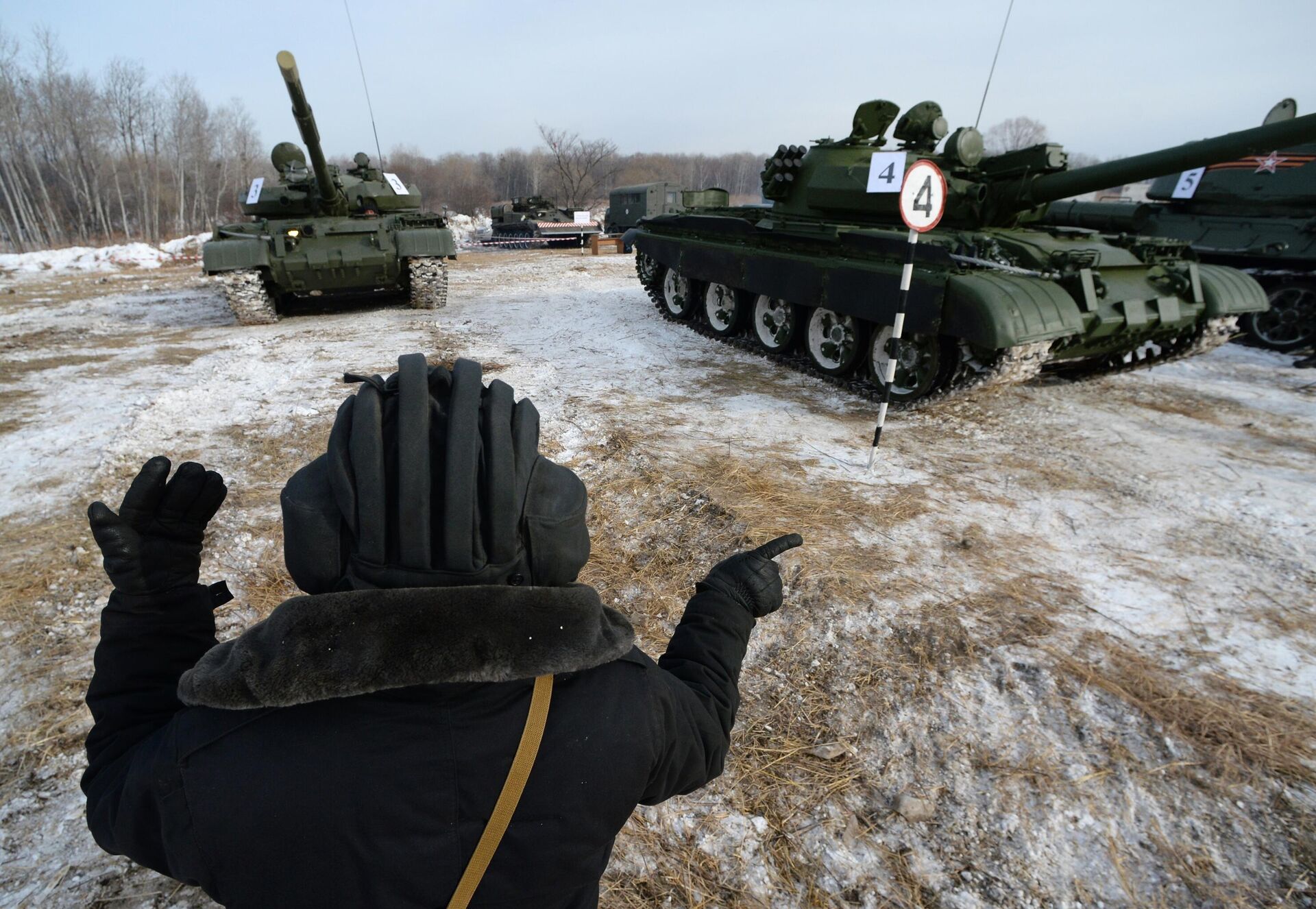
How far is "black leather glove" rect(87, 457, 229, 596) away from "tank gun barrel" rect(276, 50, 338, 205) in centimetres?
901

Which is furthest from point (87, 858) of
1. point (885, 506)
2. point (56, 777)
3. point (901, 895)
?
point (885, 506)

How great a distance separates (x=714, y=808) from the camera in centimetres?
262

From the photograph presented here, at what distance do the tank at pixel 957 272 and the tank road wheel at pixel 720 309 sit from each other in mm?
63

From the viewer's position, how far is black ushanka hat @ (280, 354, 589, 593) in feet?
3.55

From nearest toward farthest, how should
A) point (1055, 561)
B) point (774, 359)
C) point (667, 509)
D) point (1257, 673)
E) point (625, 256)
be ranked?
point (1257, 673) < point (1055, 561) < point (667, 509) < point (774, 359) < point (625, 256)

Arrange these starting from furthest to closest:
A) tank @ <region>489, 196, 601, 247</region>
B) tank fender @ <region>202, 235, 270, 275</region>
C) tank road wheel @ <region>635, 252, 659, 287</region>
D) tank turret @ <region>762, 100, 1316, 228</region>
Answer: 1. tank @ <region>489, 196, 601, 247</region>
2. tank road wheel @ <region>635, 252, 659, 287</region>
3. tank fender @ <region>202, 235, 270, 275</region>
4. tank turret @ <region>762, 100, 1316, 228</region>

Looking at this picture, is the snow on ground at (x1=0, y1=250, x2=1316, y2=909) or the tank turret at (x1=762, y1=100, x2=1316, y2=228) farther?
the tank turret at (x1=762, y1=100, x2=1316, y2=228)

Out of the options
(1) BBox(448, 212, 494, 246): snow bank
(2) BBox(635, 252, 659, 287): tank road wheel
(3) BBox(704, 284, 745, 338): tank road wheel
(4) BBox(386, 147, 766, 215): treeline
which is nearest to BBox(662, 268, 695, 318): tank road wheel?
(2) BBox(635, 252, 659, 287): tank road wheel

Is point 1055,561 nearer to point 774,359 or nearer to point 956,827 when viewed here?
point 956,827

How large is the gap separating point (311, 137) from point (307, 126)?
19cm

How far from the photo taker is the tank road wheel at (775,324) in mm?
8305

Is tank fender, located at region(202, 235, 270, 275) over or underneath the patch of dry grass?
over

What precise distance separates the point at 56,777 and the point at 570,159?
44253 millimetres

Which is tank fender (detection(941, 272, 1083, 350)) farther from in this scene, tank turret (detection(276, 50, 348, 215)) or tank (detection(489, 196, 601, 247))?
tank (detection(489, 196, 601, 247))
